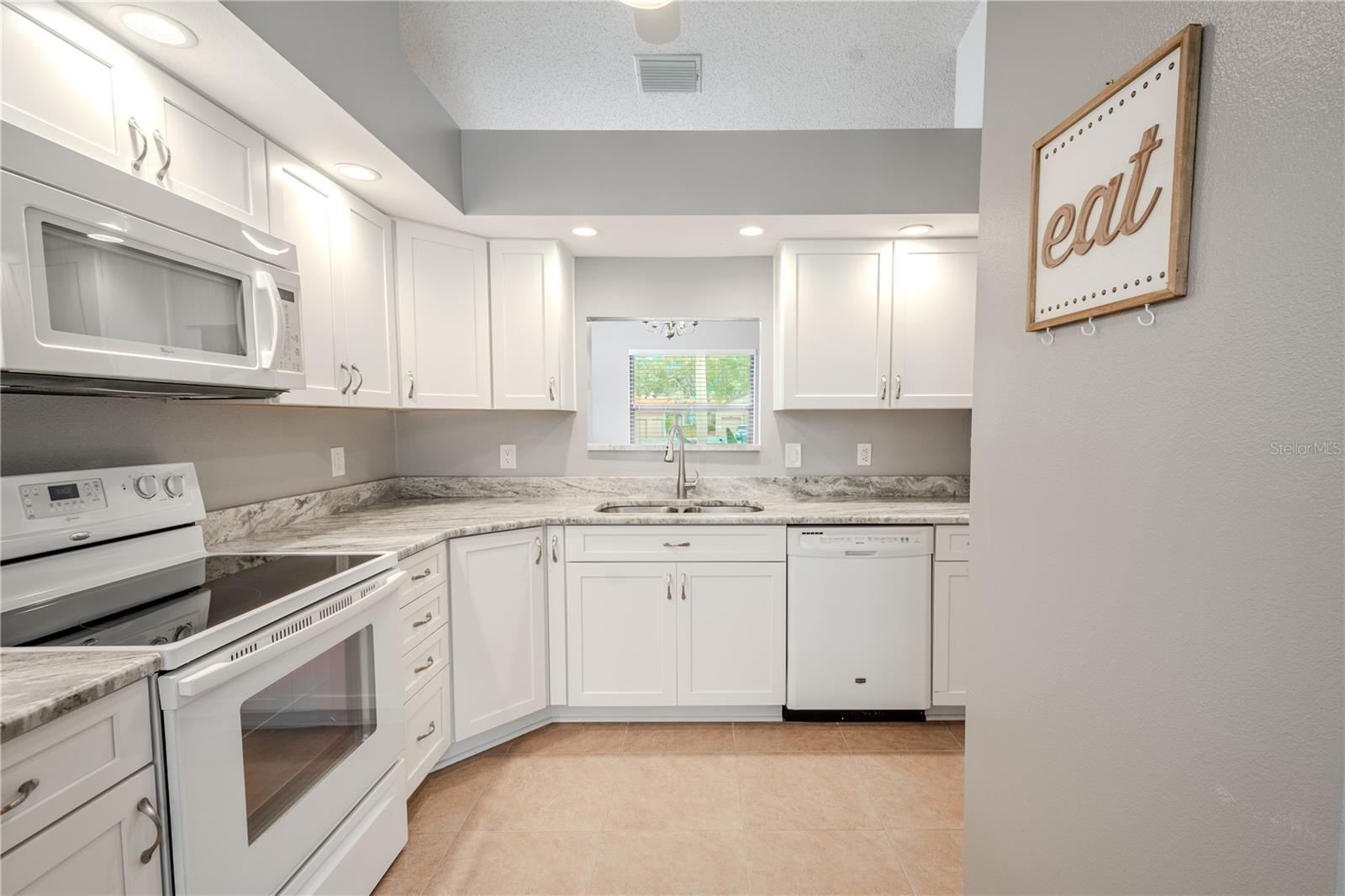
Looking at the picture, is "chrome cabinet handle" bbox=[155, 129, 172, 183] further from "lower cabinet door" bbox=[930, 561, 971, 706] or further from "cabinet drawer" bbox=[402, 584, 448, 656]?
"lower cabinet door" bbox=[930, 561, 971, 706]

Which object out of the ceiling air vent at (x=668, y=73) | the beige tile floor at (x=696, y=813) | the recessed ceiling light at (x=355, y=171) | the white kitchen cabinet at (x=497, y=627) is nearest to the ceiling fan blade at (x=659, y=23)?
the ceiling air vent at (x=668, y=73)

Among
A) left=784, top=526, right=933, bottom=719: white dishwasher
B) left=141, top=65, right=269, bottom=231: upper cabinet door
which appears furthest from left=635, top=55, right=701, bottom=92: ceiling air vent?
left=784, top=526, right=933, bottom=719: white dishwasher

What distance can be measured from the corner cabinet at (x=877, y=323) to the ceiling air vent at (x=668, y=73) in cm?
78

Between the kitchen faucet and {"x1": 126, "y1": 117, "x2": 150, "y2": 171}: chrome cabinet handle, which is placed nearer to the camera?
{"x1": 126, "y1": 117, "x2": 150, "y2": 171}: chrome cabinet handle

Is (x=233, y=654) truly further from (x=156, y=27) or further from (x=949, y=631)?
(x=949, y=631)

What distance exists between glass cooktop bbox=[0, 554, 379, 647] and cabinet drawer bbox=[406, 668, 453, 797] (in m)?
0.64

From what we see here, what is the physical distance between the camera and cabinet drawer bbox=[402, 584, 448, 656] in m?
1.74

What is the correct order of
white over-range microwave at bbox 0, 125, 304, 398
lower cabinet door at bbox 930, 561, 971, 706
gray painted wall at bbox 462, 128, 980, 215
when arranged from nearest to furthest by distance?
white over-range microwave at bbox 0, 125, 304, 398 < gray painted wall at bbox 462, 128, 980, 215 < lower cabinet door at bbox 930, 561, 971, 706

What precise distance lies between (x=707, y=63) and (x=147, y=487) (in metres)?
2.22

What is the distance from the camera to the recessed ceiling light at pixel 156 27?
1110mm

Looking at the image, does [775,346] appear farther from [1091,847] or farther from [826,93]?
[1091,847]

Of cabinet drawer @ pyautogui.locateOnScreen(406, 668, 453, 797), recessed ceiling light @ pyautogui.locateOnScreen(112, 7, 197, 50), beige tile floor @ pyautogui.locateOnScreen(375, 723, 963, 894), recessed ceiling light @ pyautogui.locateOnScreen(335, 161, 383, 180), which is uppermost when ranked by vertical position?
recessed ceiling light @ pyautogui.locateOnScreen(335, 161, 383, 180)

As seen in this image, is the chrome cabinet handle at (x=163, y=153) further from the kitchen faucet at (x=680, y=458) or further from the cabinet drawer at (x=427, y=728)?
the kitchen faucet at (x=680, y=458)

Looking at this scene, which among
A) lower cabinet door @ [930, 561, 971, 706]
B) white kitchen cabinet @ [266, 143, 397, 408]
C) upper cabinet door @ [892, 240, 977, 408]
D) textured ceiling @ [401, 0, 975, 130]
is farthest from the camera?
upper cabinet door @ [892, 240, 977, 408]
